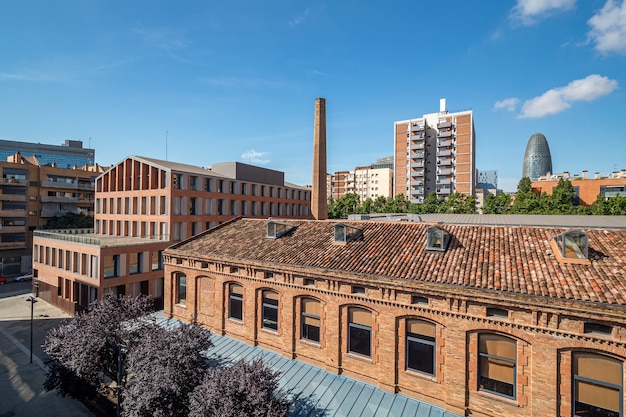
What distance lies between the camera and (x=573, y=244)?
12086mm

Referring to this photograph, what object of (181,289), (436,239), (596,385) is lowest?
(596,385)

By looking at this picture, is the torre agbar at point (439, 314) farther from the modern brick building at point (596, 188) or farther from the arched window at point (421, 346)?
the modern brick building at point (596, 188)

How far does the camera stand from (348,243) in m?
16.8

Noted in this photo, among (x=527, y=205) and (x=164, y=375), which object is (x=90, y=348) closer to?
(x=164, y=375)

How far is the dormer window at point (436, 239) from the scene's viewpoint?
14320 millimetres

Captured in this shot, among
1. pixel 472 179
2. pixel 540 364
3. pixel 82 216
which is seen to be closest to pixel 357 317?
pixel 540 364

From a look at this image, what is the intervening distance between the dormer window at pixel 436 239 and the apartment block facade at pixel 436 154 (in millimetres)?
72629

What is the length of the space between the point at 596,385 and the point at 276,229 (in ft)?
50.8

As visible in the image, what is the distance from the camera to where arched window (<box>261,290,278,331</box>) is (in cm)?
1645

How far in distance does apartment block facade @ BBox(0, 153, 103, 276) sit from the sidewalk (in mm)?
20540

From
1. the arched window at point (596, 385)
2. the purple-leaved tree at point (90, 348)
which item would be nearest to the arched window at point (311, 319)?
the purple-leaved tree at point (90, 348)

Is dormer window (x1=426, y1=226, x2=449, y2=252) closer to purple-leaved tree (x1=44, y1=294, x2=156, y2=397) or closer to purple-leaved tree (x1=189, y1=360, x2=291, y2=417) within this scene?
purple-leaved tree (x1=189, y1=360, x2=291, y2=417)

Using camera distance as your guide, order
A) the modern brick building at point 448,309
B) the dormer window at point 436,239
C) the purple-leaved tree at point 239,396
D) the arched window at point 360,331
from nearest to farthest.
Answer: the modern brick building at point 448,309 < the purple-leaved tree at point 239,396 < the arched window at point 360,331 < the dormer window at point 436,239

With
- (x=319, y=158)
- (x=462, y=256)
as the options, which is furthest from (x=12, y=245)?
(x=462, y=256)
